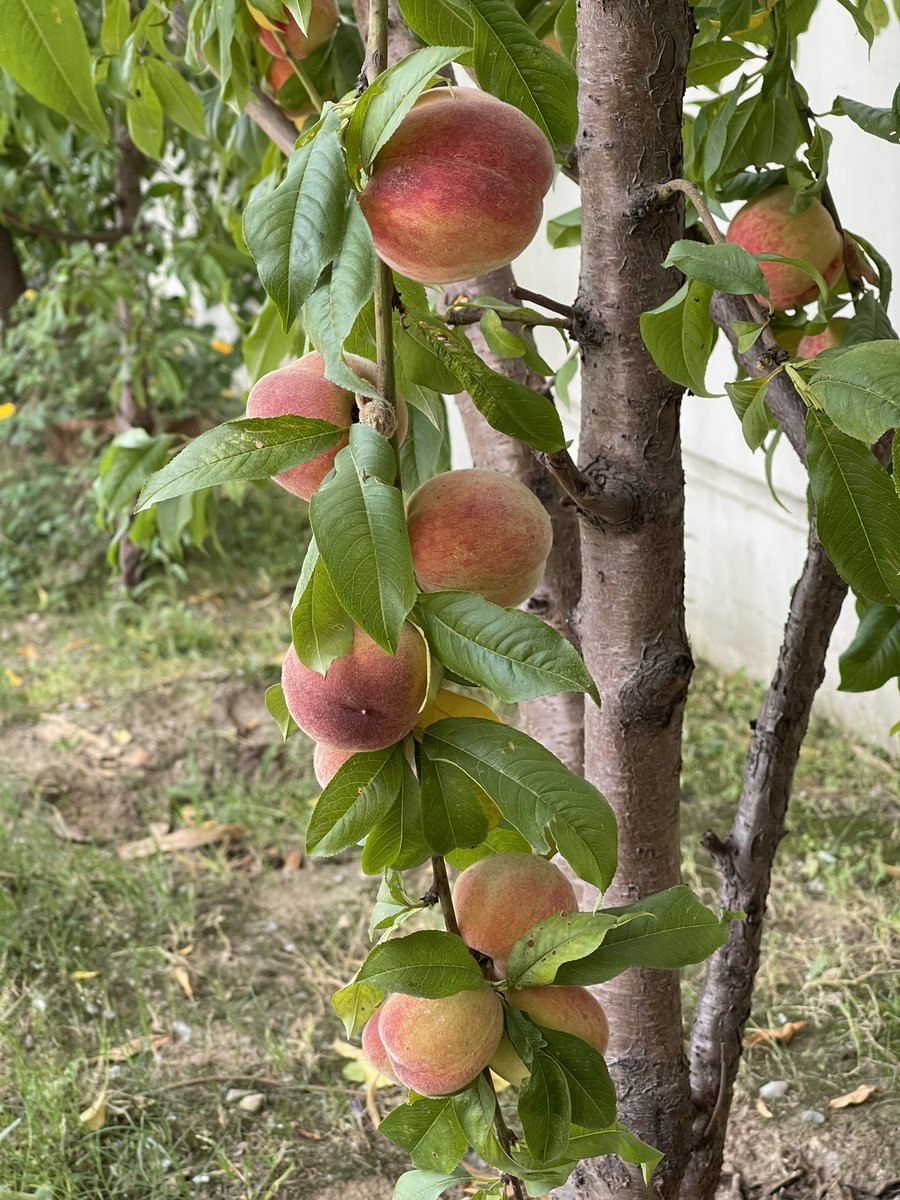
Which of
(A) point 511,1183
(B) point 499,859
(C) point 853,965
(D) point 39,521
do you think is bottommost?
(D) point 39,521

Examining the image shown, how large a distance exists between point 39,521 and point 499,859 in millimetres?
3046

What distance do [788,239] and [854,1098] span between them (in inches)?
36.7

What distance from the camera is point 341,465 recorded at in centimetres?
49

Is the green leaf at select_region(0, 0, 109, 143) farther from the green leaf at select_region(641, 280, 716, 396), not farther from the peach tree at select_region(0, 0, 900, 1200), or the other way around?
the green leaf at select_region(641, 280, 716, 396)

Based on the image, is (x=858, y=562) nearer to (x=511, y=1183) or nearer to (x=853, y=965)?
(x=511, y=1183)

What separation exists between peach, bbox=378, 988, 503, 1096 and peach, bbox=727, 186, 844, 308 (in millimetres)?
523

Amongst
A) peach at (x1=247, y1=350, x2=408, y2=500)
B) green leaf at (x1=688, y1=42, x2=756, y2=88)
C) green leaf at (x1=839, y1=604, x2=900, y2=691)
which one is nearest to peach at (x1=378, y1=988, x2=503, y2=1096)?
peach at (x1=247, y1=350, x2=408, y2=500)

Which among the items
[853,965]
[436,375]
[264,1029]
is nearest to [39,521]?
[264,1029]

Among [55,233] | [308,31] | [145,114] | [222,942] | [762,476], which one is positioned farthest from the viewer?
[55,233]

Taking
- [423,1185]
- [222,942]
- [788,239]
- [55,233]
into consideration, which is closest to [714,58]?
[788,239]

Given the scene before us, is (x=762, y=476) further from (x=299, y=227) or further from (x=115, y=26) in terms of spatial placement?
(x=299, y=227)

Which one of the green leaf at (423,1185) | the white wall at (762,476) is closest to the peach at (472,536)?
the green leaf at (423,1185)

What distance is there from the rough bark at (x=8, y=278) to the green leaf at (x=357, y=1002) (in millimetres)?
3313

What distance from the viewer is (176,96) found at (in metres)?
1.15
